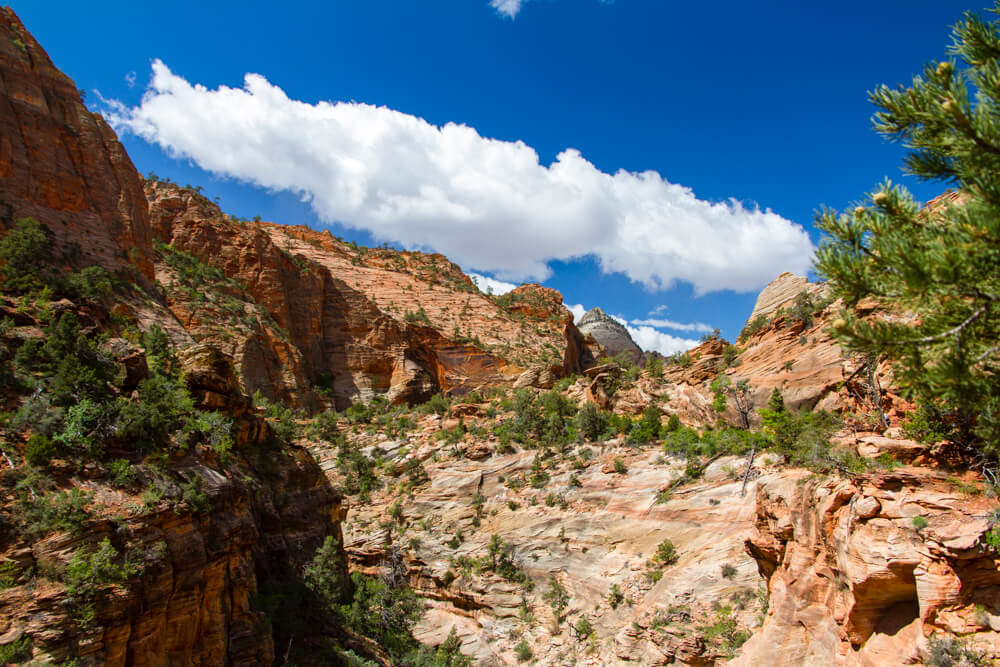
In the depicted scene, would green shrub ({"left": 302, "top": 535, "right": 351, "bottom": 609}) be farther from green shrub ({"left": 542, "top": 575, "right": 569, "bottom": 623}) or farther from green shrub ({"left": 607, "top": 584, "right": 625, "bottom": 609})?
green shrub ({"left": 607, "top": 584, "right": 625, "bottom": 609})

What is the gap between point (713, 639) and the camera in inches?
647

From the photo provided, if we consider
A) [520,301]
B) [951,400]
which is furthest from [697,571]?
[520,301]

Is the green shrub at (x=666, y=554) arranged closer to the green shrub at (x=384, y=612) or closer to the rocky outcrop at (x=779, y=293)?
the green shrub at (x=384, y=612)

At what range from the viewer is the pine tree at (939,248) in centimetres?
444

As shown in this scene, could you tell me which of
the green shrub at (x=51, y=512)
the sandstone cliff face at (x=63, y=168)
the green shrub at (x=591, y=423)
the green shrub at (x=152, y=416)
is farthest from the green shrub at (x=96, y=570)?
the green shrub at (x=591, y=423)

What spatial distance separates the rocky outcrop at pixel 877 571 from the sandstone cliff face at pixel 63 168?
76.8 feet

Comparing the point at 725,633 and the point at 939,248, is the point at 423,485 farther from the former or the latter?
the point at 939,248

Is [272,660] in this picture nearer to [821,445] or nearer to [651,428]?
[821,445]

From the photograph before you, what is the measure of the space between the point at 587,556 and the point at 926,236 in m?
20.4

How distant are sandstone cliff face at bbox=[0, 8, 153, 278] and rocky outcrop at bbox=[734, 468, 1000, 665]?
23.4 metres

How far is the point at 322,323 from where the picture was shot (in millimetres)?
45375

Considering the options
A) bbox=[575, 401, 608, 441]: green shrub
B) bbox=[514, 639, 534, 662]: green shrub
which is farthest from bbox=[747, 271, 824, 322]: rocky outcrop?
bbox=[514, 639, 534, 662]: green shrub

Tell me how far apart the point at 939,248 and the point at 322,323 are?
148 ft

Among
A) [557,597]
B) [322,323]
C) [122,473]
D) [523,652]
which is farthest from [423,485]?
[322,323]
